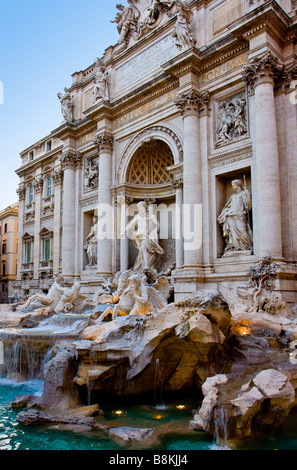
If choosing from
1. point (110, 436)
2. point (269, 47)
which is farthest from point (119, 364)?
point (269, 47)

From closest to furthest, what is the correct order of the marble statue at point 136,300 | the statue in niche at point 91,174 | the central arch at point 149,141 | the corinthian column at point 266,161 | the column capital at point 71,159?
the marble statue at point 136,300 → the corinthian column at point 266,161 → the central arch at point 149,141 → the statue in niche at point 91,174 → the column capital at point 71,159

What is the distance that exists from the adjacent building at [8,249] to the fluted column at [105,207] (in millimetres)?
23231

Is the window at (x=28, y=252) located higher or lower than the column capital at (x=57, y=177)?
lower

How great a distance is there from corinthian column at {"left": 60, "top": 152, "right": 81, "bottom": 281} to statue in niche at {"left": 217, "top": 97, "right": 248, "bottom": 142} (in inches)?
363

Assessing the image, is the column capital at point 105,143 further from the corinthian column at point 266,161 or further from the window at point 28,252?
the window at point 28,252

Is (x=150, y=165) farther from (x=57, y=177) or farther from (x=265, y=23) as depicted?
(x=265, y=23)

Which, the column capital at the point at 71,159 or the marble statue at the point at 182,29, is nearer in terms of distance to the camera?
the marble statue at the point at 182,29

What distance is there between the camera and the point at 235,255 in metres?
13.6

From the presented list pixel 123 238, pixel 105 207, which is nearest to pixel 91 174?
pixel 105 207

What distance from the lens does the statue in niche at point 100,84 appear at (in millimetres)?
19375

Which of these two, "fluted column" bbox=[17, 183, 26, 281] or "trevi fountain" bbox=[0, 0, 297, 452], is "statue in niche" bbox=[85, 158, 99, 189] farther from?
"fluted column" bbox=[17, 183, 26, 281]

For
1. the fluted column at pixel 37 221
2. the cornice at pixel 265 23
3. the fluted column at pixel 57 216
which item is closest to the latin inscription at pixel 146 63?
the cornice at pixel 265 23

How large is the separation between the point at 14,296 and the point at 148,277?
43.6 ft

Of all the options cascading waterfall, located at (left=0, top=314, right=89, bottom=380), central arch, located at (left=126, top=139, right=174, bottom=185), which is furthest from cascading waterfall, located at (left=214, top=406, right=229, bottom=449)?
central arch, located at (left=126, top=139, right=174, bottom=185)
